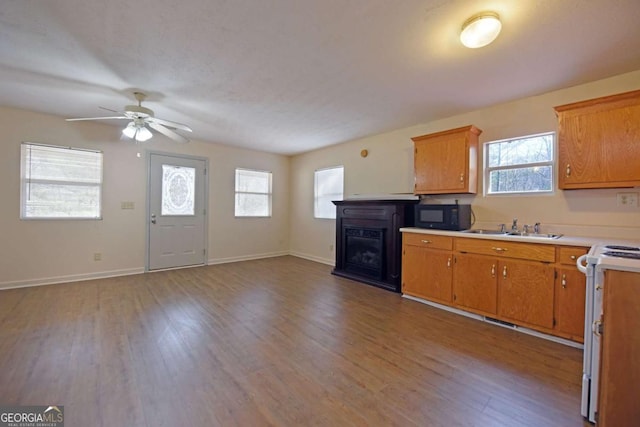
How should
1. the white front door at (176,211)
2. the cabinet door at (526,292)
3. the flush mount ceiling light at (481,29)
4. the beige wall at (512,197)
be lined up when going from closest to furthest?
the flush mount ceiling light at (481,29), the cabinet door at (526,292), the beige wall at (512,197), the white front door at (176,211)

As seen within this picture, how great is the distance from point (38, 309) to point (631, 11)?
586 centimetres

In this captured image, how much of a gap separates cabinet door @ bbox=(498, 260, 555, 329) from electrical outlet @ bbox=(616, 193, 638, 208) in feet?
3.18

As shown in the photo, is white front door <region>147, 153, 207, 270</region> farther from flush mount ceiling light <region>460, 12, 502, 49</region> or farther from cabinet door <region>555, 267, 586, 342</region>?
cabinet door <region>555, 267, 586, 342</region>

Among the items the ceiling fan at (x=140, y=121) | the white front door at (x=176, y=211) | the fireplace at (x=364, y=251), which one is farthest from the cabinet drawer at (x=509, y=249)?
the white front door at (x=176, y=211)

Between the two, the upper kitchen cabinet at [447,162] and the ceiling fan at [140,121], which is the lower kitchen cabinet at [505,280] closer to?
the upper kitchen cabinet at [447,162]

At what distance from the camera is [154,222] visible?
16.2ft

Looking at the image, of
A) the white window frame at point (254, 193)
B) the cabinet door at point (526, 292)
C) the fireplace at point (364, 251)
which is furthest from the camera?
the white window frame at point (254, 193)

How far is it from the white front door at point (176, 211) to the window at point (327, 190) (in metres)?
2.34

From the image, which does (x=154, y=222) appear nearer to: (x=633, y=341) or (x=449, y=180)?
(x=449, y=180)

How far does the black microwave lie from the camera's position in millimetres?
3328

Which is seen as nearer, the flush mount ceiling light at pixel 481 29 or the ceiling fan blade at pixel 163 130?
the flush mount ceiling light at pixel 481 29

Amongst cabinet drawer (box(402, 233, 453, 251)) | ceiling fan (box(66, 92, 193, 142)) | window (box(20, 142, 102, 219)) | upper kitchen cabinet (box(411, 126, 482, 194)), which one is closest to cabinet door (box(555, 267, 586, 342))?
cabinet drawer (box(402, 233, 453, 251))

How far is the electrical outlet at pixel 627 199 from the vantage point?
2.53 metres

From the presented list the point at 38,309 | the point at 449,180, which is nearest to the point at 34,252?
the point at 38,309
